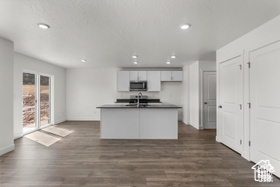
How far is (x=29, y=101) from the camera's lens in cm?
457

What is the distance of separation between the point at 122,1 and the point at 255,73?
8.24 ft

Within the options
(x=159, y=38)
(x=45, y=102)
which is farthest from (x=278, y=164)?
(x=45, y=102)

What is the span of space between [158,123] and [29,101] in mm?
4167

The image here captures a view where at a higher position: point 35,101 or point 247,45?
point 247,45

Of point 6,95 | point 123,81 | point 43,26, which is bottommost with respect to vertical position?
point 6,95

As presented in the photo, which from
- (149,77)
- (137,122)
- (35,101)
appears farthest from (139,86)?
(35,101)

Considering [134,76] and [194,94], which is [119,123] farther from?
[194,94]

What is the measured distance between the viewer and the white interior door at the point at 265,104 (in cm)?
213

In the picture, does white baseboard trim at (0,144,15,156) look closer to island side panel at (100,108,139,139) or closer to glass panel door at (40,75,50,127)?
island side panel at (100,108,139,139)

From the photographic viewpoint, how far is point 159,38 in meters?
2.97

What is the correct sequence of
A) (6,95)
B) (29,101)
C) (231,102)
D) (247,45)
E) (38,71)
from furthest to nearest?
(38,71) < (29,101) < (231,102) < (6,95) < (247,45)

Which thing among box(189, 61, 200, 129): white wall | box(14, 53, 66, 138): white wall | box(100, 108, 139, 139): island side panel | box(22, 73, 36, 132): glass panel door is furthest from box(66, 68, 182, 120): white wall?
box(189, 61, 200, 129): white wall

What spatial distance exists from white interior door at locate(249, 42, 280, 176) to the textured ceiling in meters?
0.57

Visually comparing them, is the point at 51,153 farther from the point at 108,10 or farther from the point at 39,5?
the point at 108,10
